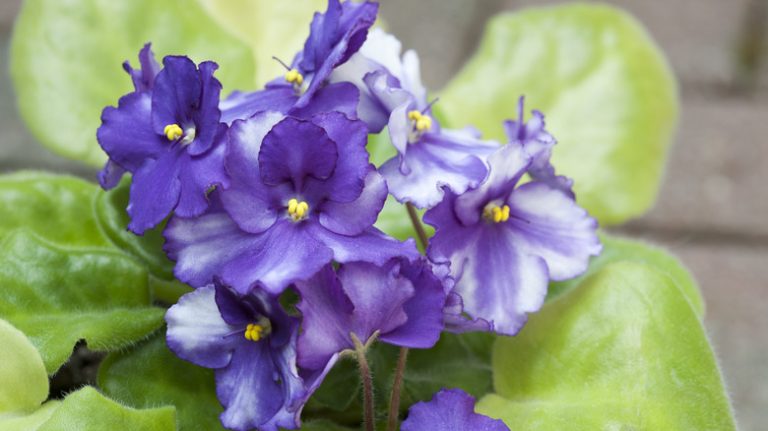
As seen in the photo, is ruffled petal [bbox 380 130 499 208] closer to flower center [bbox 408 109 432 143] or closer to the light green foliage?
flower center [bbox 408 109 432 143]

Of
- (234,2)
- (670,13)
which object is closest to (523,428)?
(234,2)

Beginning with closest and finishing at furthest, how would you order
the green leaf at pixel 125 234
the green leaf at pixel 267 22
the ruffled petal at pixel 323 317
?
the ruffled petal at pixel 323 317 < the green leaf at pixel 125 234 < the green leaf at pixel 267 22

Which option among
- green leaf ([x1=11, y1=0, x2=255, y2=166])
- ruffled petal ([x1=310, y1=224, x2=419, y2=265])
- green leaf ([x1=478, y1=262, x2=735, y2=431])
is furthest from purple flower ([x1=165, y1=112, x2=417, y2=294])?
green leaf ([x1=11, y1=0, x2=255, y2=166])

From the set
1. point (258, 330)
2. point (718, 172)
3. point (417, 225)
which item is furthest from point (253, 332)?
point (718, 172)

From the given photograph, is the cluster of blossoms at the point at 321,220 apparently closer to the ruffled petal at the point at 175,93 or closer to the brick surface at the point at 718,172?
the ruffled petal at the point at 175,93

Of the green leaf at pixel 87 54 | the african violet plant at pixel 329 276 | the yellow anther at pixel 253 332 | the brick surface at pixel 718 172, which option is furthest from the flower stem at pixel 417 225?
the brick surface at pixel 718 172

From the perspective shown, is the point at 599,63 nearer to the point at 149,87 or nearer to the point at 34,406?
the point at 149,87

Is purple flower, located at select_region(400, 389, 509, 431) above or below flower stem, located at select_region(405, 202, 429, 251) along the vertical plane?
below
